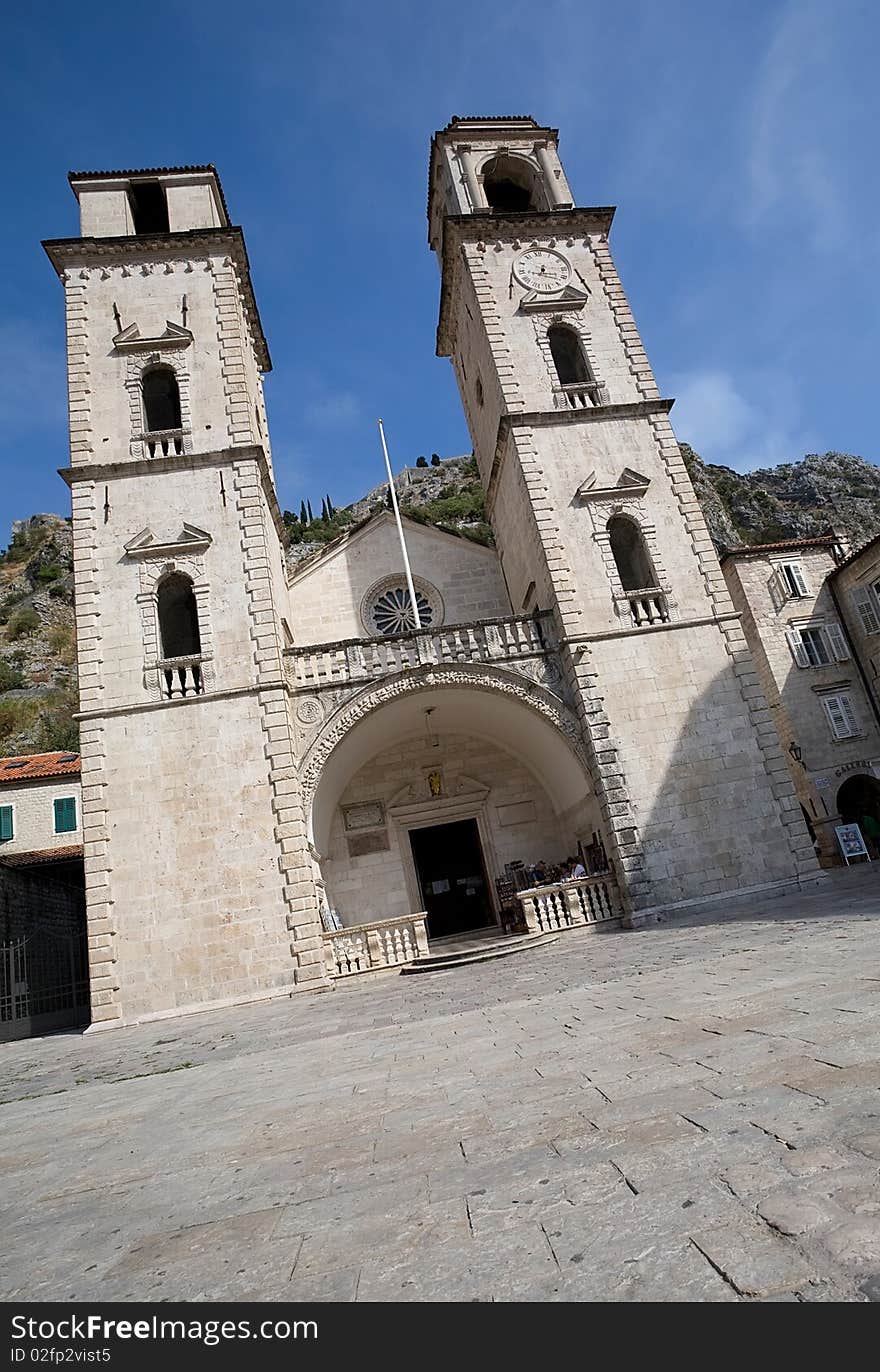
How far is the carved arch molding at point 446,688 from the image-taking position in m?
13.9

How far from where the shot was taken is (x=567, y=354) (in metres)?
18.3

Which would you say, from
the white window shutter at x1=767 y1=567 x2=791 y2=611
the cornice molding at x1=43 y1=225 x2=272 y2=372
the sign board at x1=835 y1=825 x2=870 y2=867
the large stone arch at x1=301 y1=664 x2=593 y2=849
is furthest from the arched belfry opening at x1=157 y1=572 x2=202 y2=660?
the white window shutter at x1=767 y1=567 x2=791 y2=611

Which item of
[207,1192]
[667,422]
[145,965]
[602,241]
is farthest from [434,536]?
[207,1192]

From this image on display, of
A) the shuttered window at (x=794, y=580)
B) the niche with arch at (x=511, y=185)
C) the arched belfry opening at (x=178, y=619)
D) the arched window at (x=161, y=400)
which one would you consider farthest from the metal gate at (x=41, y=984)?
the shuttered window at (x=794, y=580)

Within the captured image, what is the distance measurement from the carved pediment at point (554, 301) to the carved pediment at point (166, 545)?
9952 millimetres

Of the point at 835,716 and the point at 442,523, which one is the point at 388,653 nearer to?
the point at 835,716

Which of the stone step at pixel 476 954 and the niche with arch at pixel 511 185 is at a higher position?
the niche with arch at pixel 511 185

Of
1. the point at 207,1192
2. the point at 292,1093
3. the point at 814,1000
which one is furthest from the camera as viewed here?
the point at 292,1093

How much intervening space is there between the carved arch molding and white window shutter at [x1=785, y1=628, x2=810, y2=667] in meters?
13.4

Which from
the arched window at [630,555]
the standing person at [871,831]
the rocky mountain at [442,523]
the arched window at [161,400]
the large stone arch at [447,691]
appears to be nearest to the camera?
the large stone arch at [447,691]

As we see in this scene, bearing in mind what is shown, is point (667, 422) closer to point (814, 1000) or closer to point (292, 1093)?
point (814, 1000)

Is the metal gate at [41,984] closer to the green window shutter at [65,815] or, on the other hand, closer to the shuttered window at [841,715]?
the green window shutter at [65,815]

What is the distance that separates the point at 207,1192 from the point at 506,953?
33.6 ft

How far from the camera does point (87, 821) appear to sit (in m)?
12.6
